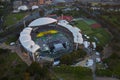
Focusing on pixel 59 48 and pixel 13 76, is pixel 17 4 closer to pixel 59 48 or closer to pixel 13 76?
pixel 59 48

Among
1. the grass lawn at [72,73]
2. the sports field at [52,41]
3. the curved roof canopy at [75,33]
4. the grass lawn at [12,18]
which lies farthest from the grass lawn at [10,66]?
the grass lawn at [12,18]

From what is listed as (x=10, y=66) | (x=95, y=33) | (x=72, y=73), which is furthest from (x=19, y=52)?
(x=95, y=33)

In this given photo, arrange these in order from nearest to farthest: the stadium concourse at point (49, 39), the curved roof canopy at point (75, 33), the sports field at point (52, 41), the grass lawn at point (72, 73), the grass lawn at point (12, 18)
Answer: the grass lawn at point (72, 73) → the stadium concourse at point (49, 39) → the sports field at point (52, 41) → the curved roof canopy at point (75, 33) → the grass lawn at point (12, 18)

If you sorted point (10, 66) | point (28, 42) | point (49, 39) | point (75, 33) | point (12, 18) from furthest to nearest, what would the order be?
point (12, 18)
point (75, 33)
point (49, 39)
point (28, 42)
point (10, 66)

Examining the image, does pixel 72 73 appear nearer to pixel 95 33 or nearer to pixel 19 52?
pixel 19 52

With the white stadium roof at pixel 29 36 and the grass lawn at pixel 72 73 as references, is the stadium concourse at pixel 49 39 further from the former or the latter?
the grass lawn at pixel 72 73

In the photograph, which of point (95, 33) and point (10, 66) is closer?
point (10, 66)

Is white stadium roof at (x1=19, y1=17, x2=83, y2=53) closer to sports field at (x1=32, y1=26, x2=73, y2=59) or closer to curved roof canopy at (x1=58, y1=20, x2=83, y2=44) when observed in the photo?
curved roof canopy at (x1=58, y1=20, x2=83, y2=44)
